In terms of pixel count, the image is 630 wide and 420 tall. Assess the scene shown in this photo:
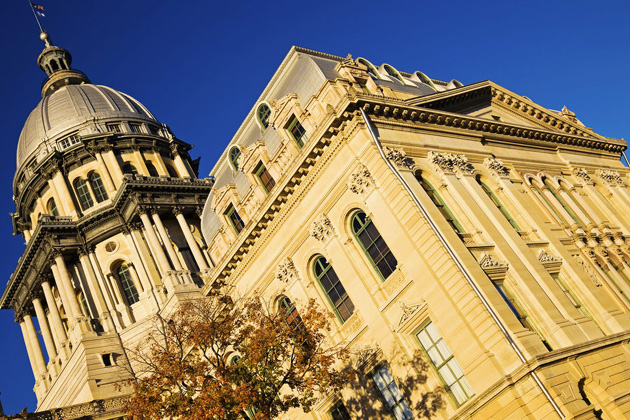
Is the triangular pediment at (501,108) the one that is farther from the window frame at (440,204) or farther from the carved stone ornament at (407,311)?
the carved stone ornament at (407,311)

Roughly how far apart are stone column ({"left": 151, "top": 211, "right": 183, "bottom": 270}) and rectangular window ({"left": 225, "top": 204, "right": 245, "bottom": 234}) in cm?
1780

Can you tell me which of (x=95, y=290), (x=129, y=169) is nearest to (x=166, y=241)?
(x=95, y=290)

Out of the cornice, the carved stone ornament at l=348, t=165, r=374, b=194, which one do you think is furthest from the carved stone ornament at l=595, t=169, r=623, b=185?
the carved stone ornament at l=348, t=165, r=374, b=194

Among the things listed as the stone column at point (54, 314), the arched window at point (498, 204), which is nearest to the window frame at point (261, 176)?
the arched window at point (498, 204)

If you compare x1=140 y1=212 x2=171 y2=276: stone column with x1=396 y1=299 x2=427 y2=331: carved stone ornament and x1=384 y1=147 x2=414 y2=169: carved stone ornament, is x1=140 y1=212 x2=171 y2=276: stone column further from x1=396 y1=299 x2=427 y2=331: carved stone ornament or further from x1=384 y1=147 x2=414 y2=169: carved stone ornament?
x1=396 y1=299 x2=427 y2=331: carved stone ornament

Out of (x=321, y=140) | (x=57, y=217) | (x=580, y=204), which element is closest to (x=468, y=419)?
(x=321, y=140)

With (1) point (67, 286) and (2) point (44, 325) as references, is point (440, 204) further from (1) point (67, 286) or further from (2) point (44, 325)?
(2) point (44, 325)

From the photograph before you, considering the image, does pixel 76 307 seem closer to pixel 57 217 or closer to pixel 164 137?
pixel 57 217

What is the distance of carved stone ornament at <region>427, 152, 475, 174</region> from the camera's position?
2912 cm

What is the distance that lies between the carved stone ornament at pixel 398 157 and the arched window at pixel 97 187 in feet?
128

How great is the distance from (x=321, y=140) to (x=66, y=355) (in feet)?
111

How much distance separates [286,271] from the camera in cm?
3119

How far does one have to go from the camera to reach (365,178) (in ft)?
89.5

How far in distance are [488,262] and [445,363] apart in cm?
466
